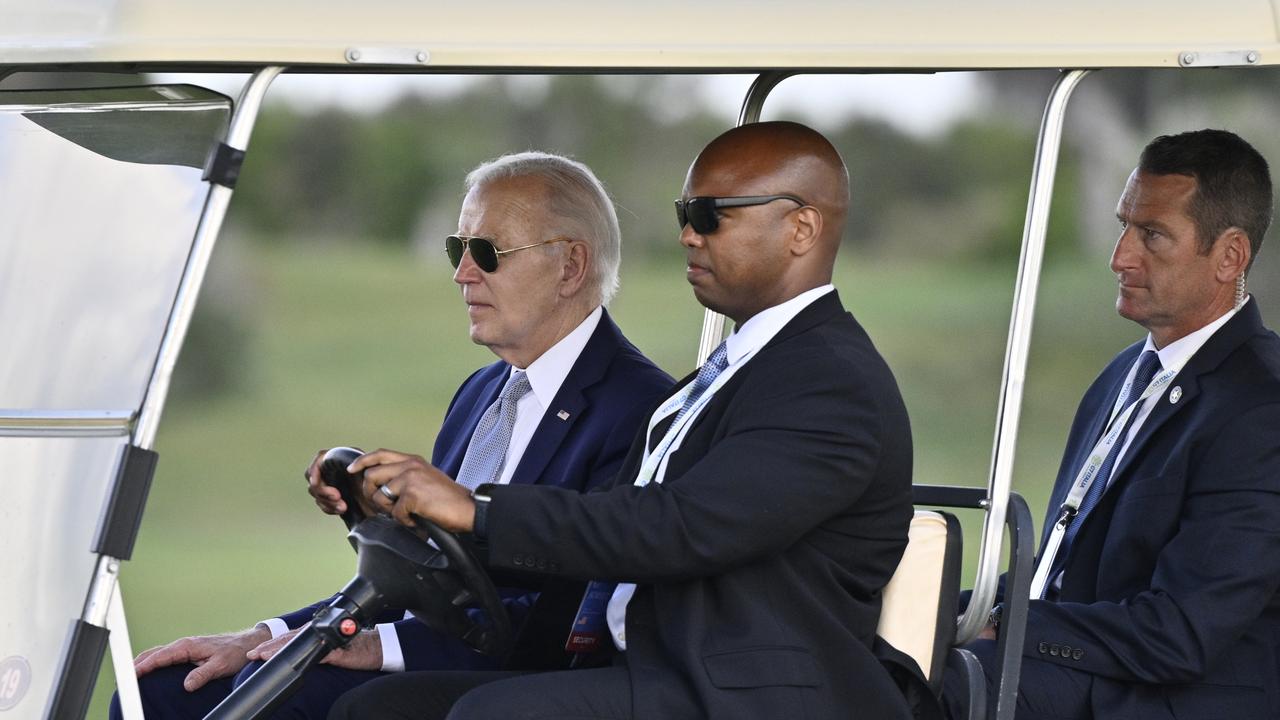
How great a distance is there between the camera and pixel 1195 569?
3.07 m

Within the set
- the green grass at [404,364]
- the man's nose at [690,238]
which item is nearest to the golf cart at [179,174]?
the man's nose at [690,238]

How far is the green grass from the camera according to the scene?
14.5m

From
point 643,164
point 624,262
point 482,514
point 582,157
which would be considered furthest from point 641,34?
point 582,157

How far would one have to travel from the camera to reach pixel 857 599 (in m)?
2.76

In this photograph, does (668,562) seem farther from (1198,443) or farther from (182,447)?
(182,447)

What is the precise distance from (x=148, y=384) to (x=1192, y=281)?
6.76 ft

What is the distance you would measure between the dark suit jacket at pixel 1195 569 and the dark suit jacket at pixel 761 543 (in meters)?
0.59

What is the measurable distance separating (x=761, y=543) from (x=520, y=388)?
1.10 metres

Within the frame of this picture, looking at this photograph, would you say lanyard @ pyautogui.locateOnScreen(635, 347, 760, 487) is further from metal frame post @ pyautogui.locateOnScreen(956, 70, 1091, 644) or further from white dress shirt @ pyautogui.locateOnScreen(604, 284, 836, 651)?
metal frame post @ pyautogui.locateOnScreen(956, 70, 1091, 644)

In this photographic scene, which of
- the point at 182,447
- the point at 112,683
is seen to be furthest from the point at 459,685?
the point at 182,447

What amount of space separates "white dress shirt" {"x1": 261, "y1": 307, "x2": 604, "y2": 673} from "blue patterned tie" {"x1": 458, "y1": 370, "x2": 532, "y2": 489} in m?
0.02

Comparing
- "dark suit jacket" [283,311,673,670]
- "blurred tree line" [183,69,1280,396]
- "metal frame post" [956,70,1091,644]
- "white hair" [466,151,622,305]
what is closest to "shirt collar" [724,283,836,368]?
"metal frame post" [956,70,1091,644]

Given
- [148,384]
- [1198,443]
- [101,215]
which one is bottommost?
[1198,443]

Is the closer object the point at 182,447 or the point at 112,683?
the point at 112,683
